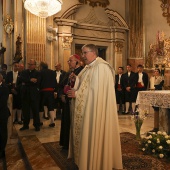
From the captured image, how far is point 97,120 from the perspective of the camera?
285 cm

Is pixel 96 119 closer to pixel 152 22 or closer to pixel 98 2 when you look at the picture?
pixel 98 2

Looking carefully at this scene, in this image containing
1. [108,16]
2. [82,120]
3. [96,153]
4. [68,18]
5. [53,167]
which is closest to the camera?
[96,153]

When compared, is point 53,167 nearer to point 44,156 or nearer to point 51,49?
point 44,156

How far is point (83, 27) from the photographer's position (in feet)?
32.5

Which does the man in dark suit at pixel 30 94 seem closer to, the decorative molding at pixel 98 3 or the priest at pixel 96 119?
the priest at pixel 96 119

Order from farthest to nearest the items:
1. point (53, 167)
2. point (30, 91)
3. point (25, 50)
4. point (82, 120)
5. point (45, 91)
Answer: point (25, 50)
point (45, 91)
point (30, 91)
point (53, 167)
point (82, 120)

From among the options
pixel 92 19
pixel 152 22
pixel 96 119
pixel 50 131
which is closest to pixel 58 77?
pixel 50 131

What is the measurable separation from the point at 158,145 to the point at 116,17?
7707 mm

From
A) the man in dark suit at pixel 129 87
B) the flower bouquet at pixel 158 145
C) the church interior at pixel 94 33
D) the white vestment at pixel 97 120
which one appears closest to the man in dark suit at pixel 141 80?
the man in dark suit at pixel 129 87

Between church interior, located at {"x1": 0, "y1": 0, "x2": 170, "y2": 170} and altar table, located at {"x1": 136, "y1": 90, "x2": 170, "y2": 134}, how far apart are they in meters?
0.96

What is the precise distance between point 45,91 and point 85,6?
518 centimetres

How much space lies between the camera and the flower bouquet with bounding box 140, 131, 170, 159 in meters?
3.86

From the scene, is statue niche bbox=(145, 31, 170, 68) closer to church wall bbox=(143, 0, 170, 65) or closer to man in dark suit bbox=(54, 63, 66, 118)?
church wall bbox=(143, 0, 170, 65)

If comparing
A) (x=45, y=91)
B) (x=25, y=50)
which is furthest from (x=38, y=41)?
(x=45, y=91)
